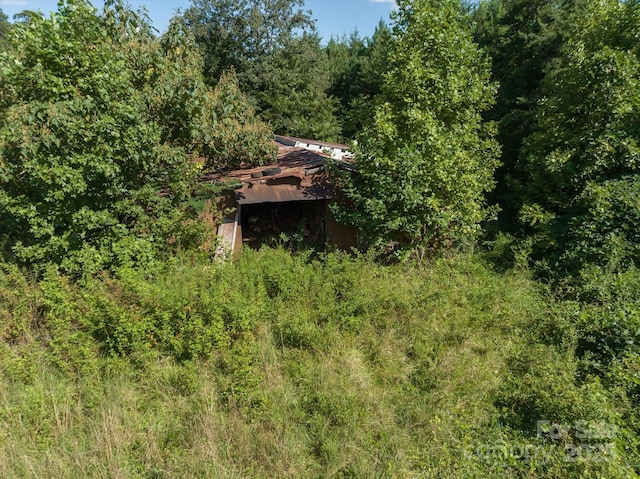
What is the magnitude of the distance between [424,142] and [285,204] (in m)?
3.91

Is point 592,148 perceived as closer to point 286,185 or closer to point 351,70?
point 286,185

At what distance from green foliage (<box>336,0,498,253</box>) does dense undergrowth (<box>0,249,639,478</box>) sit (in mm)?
1471

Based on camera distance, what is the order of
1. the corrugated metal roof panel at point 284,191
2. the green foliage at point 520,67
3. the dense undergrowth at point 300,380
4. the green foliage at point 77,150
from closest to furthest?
the dense undergrowth at point 300,380 → the green foliage at point 77,150 → the corrugated metal roof panel at point 284,191 → the green foliage at point 520,67

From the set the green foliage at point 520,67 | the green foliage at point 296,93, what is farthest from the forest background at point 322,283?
the green foliage at point 296,93

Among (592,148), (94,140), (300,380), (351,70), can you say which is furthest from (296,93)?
(300,380)

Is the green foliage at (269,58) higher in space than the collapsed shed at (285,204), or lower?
higher

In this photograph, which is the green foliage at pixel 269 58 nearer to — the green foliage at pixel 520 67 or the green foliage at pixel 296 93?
the green foliage at pixel 296 93

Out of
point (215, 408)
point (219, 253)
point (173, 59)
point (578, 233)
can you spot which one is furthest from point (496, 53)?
point (215, 408)

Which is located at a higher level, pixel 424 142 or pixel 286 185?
pixel 424 142

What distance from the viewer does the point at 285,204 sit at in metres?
8.98

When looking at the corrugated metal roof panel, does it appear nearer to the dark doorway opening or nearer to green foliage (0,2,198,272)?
the dark doorway opening

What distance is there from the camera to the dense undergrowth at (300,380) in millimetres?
2973

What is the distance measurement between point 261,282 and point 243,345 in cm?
119

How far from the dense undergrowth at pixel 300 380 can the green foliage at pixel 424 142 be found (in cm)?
147
